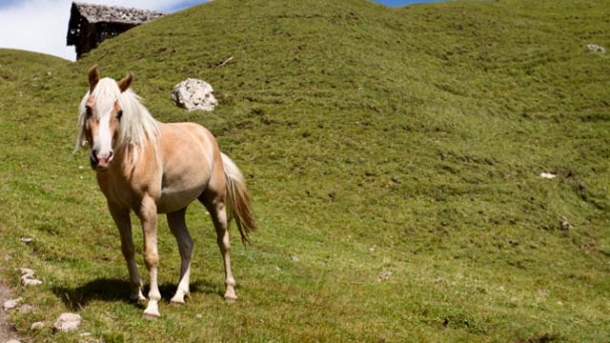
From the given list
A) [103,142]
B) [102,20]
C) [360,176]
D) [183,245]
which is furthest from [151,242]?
[102,20]

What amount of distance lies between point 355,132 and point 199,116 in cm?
904

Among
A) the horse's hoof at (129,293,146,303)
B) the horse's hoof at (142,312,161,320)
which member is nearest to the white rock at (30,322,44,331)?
the horse's hoof at (142,312,161,320)

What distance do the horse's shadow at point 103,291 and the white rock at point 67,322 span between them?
1.50ft

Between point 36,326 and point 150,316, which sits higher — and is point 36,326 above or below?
above

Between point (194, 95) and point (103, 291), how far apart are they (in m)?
25.7

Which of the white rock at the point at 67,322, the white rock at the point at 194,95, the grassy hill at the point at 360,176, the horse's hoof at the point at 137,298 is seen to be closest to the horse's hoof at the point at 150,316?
the grassy hill at the point at 360,176

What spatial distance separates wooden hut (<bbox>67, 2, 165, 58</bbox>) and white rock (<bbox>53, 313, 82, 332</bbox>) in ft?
171

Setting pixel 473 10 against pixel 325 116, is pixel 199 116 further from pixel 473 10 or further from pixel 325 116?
pixel 473 10

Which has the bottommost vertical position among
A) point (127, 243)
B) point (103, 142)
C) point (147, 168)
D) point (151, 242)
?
point (127, 243)

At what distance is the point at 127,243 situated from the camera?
9.35 m

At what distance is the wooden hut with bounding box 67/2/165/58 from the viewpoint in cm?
5538

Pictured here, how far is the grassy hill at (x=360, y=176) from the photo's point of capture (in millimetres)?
11344

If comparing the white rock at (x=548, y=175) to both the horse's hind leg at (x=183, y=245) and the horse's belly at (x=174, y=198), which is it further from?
the horse's belly at (x=174, y=198)

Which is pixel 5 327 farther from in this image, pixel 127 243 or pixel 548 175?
pixel 548 175
